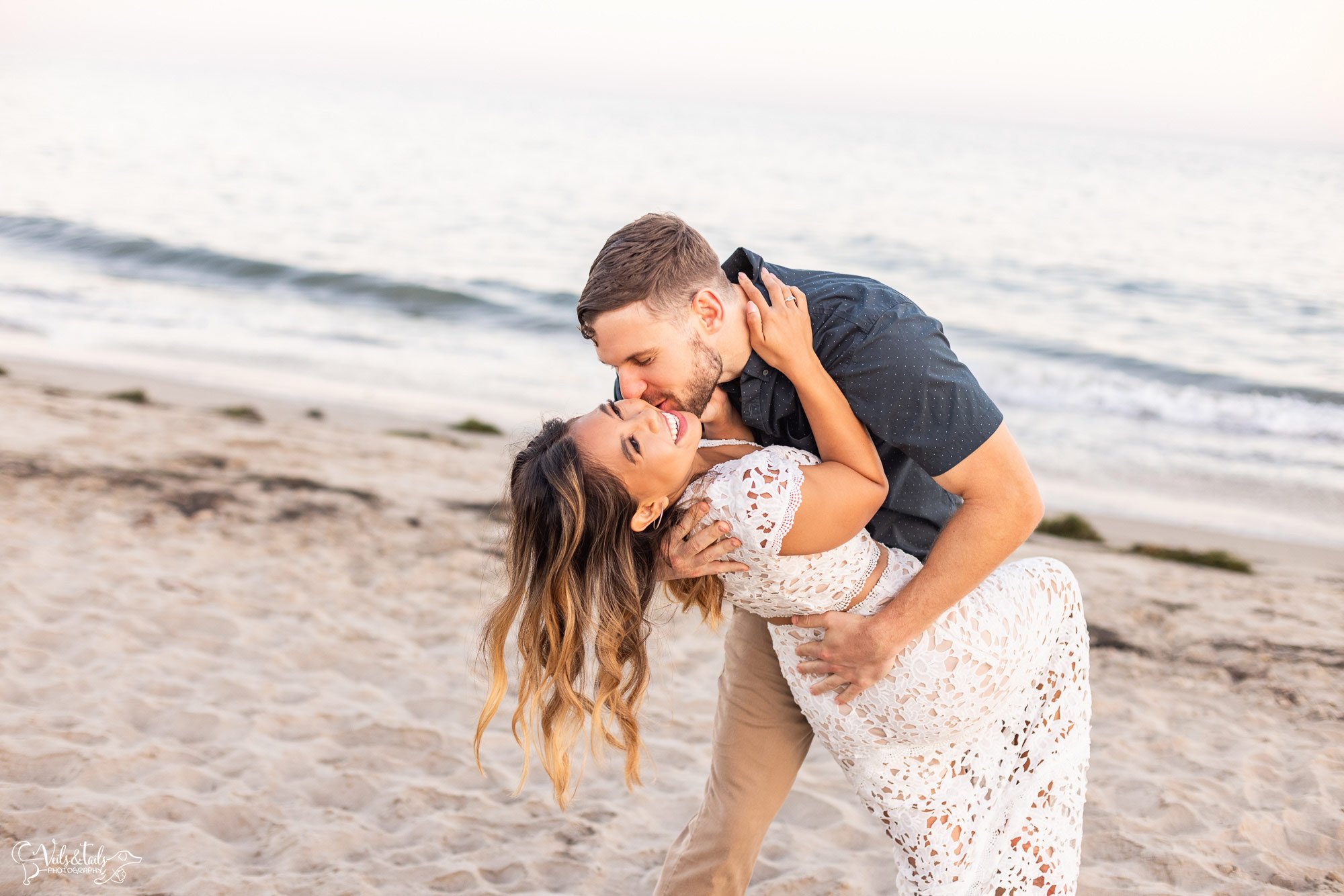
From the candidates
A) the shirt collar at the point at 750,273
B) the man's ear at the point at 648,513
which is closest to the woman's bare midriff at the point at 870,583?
the man's ear at the point at 648,513

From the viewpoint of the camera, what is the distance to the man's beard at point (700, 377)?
241 cm

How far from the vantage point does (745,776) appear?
271cm

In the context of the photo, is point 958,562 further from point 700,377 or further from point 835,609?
point 700,377

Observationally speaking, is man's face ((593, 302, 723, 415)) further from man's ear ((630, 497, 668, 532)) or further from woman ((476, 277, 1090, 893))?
man's ear ((630, 497, 668, 532))

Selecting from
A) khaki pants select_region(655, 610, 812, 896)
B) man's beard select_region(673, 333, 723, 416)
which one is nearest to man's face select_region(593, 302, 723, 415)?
man's beard select_region(673, 333, 723, 416)

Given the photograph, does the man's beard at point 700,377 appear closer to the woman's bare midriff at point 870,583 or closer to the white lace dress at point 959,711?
the white lace dress at point 959,711

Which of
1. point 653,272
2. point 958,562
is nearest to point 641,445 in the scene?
point 653,272

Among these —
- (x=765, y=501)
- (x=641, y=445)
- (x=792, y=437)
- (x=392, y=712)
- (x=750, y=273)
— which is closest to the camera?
(x=765, y=501)

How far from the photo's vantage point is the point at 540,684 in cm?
259

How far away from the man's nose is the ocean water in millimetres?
7690

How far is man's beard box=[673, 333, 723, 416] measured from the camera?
94.8 inches

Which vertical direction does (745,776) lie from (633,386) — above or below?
below

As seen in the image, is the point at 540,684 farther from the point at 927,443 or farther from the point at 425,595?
the point at 425,595

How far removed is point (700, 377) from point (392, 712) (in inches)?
122
